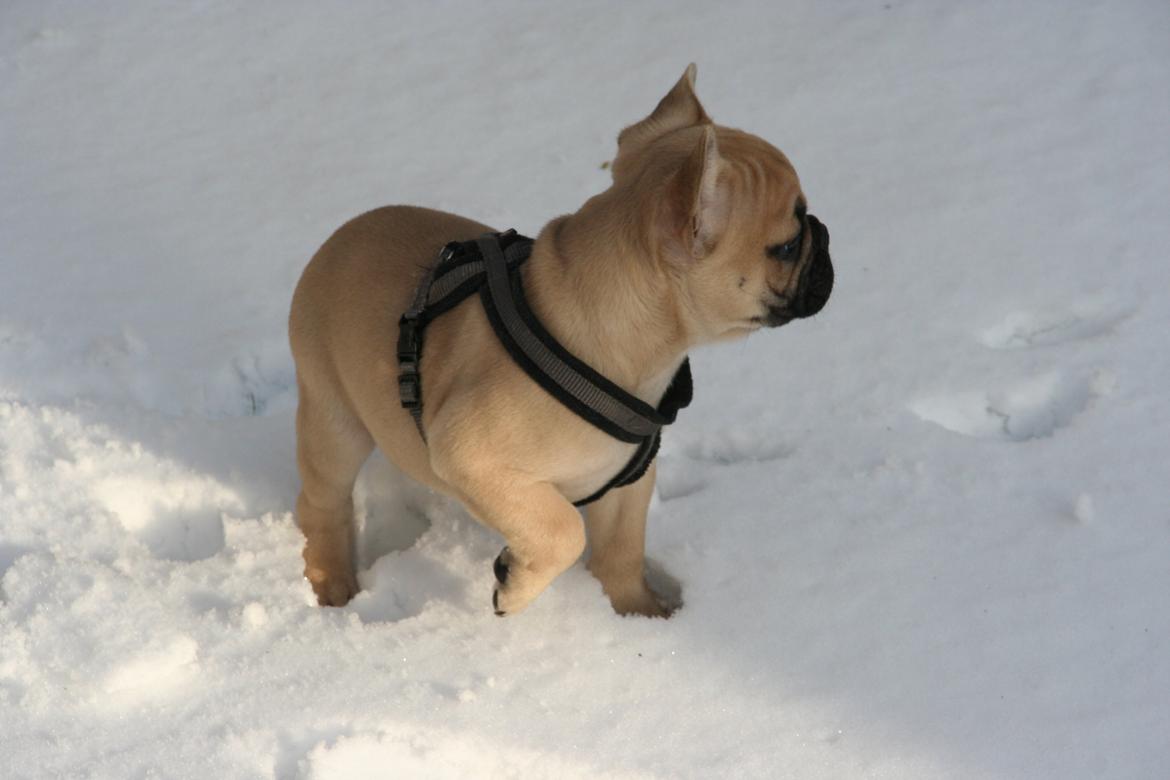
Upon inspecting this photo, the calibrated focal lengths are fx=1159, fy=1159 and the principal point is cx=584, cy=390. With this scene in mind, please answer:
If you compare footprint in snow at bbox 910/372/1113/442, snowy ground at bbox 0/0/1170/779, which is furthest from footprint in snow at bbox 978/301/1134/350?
footprint in snow at bbox 910/372/1113/442

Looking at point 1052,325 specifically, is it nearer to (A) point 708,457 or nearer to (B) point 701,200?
(A) point 708,457

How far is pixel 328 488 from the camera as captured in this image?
3.10m

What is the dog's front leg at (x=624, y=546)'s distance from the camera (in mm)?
2906

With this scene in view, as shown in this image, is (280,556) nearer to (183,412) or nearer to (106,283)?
(183,412)

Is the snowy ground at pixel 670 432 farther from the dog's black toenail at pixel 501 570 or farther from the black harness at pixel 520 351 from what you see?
the black harness at pixel 520 351

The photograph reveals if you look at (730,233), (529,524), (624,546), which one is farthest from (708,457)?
(730,233)

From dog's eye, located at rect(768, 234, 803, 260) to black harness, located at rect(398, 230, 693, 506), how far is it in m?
0.40

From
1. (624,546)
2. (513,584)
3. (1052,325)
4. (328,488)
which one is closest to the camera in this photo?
(513,584)

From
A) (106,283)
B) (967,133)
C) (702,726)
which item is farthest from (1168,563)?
(106,283)

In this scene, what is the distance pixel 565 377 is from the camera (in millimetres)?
2385

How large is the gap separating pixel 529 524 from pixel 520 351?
1.26 ft

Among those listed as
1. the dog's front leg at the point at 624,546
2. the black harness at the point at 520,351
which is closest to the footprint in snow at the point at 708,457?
the dog's front leg at the point at 624,546

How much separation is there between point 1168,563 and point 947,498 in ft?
1.85

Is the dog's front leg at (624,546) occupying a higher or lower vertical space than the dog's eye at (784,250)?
lower
